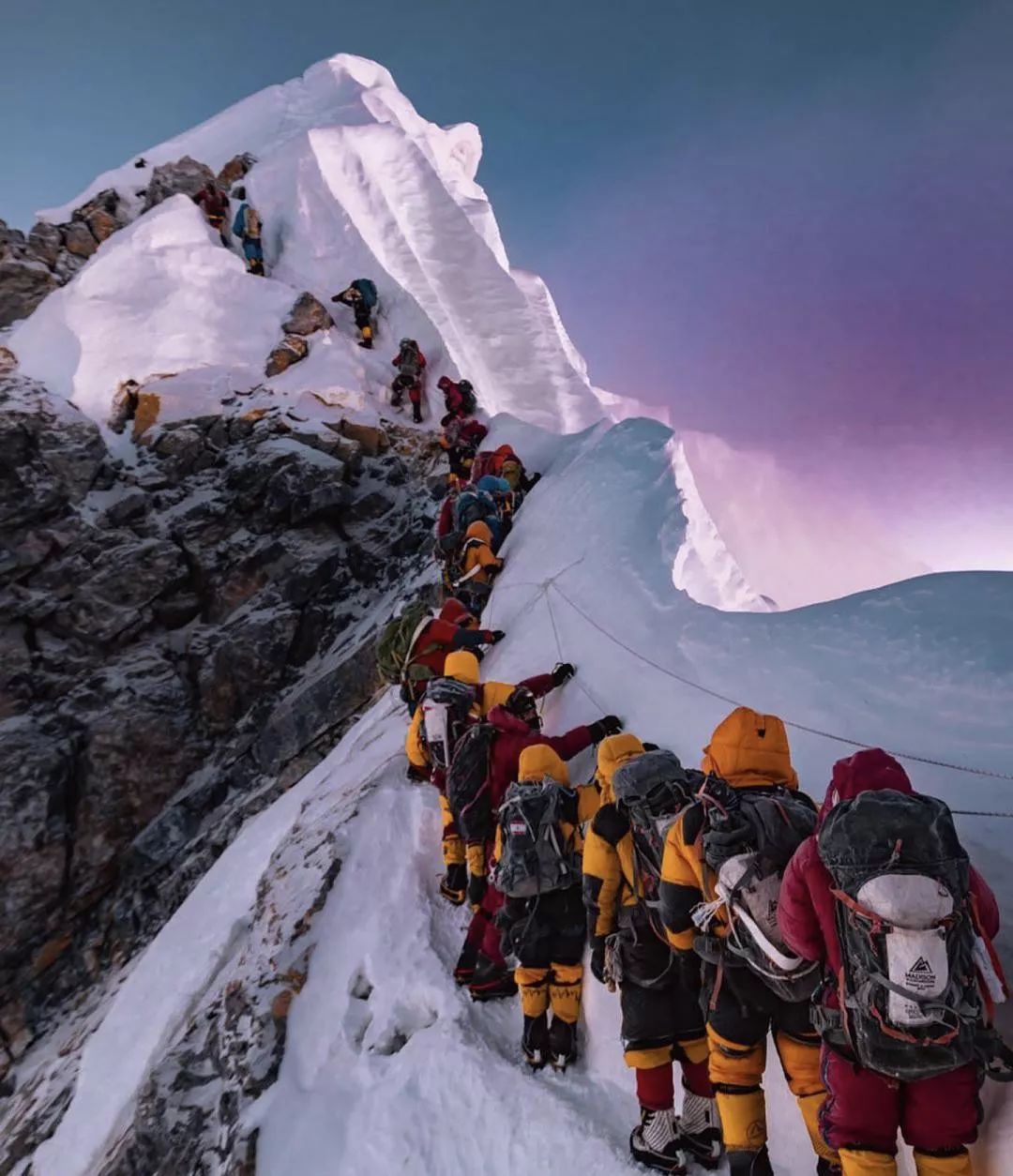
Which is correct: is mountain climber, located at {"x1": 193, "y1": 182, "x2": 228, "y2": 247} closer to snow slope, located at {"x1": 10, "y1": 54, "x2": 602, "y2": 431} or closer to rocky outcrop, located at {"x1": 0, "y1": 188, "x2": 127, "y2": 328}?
snow slope, located at {"x1": 10, "y1": 54, "x2": 602, "y2": 431}

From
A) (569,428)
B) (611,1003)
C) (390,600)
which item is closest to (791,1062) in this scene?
(611,1003)

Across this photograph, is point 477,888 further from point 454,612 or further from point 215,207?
point 215,207

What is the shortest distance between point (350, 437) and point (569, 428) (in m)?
6.33

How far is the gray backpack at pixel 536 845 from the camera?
4172mm

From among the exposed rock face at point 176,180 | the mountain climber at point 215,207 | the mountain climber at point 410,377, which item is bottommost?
the mountain climber at point 410,377

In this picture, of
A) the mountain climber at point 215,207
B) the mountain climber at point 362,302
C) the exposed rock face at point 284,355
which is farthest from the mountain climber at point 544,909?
the mountain climber at point 215,207

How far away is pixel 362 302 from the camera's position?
20.0m

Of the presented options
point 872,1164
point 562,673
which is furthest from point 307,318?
point 872,1164

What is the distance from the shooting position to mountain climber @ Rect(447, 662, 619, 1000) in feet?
16.3

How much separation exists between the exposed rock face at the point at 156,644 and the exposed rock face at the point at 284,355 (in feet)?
6.29

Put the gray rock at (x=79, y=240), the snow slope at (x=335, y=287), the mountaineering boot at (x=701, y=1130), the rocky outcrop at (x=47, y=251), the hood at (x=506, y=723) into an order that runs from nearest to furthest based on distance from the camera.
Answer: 1. the mountaineering boot at (x=701, y=1130)
2. the hood at (x=506, y=723)
3. the snow slope at (x=335, y=287)
4. the rocky outcrop at (x=47, y=251)
5. the gray rock at (x=79, y=240)

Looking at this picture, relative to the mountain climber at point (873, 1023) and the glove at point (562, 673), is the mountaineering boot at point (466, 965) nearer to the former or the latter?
the glove at point (562, 673)

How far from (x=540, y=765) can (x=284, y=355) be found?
17.7 meters

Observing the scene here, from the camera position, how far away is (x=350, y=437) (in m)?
18.0
